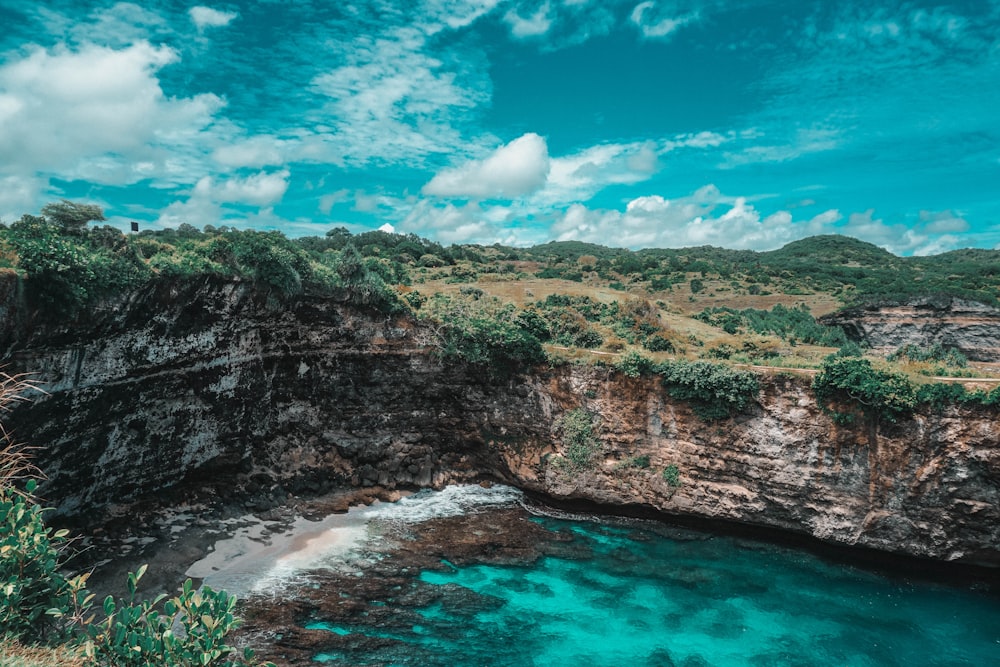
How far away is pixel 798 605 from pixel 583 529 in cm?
823

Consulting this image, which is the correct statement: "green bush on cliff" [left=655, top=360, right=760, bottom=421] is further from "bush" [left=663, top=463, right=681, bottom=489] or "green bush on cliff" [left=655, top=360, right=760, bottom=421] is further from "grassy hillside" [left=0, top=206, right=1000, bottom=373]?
"bush" [left=663, top=463, right=681, bottom=489]

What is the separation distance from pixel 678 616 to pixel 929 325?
31.6m

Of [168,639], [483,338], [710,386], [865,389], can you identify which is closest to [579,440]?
[710,386]

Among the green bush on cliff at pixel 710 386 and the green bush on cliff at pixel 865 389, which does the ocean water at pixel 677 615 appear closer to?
the green bush on cliff at pixel 710 386

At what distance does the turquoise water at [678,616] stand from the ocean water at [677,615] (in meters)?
0.04

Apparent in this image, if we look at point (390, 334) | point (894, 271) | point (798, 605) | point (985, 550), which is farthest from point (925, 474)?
point (894, 271)

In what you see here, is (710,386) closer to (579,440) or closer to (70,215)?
(579,440)

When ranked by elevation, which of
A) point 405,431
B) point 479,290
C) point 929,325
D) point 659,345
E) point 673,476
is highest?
point 479,290

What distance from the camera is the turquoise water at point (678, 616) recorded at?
624 inches

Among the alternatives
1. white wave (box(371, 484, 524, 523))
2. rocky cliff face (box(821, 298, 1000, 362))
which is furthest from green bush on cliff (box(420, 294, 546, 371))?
rocky cliff face (box(821, 298, 1000, 362))

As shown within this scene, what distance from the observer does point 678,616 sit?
17766mm

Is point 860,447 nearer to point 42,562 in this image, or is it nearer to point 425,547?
point 425,547

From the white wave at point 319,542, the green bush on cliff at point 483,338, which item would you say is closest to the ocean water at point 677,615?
the white wave at point 319,542

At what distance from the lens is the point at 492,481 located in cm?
2652
